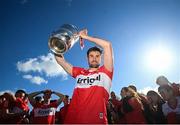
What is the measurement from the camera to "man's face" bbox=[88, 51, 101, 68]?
4.12 metres

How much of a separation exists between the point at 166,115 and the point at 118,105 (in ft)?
7.99

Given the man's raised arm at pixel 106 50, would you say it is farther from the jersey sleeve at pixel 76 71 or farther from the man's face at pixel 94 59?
the jersey sleeve at pixel 76 71

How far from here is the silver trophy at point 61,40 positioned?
4.38 metres

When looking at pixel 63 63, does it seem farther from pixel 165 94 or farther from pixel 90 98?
pixel 165 94

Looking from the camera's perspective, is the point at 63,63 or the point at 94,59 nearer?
the point at 94,59

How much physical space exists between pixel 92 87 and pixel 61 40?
110 cm

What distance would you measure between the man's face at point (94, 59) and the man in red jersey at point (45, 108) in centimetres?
456

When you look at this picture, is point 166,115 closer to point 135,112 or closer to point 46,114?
point 135,112

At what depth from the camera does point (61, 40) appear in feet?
14.3

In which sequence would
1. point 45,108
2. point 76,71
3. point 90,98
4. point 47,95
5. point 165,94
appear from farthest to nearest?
point 47,95 → point 45,108 → point 165,94 → point 76,71 → point 90,98

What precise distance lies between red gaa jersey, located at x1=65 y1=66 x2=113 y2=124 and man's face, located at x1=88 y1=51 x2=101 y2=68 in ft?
0.35

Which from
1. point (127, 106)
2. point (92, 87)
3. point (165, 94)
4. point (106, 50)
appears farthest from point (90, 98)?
point (165, 94)

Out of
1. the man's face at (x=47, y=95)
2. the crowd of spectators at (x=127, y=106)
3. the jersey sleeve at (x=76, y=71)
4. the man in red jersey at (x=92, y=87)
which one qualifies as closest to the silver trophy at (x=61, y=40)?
the man in red jersey at (x=92, y=87)

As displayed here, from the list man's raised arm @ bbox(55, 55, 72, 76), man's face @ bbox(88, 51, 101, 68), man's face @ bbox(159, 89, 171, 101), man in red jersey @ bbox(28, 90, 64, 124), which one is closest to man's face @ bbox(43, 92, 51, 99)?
man in red jersey @ bbox(28, 90, 64, 124)
